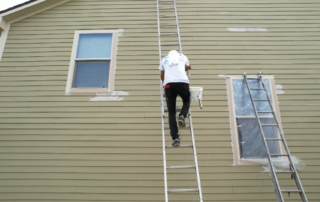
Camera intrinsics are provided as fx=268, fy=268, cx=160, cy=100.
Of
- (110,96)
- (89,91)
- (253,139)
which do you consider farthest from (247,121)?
(89,91)

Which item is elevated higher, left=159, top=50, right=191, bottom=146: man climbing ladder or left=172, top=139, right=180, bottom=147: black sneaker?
left=159, top=50, right=191, bottom=146: man climbing ladder

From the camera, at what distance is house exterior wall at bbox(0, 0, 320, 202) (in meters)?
4.21

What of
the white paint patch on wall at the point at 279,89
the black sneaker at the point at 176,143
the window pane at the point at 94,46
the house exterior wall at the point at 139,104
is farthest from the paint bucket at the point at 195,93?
the window pane at the point at 94,46

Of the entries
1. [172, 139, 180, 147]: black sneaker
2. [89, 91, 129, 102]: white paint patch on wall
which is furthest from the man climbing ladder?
[89, 91, 129, 102]: white paint patch on wall

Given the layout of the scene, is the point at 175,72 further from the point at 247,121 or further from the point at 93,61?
the point at 93,61

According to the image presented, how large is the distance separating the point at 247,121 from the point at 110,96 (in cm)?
246

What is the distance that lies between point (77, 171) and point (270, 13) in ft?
16.0

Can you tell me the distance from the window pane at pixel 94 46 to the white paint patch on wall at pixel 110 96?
88 centimetres

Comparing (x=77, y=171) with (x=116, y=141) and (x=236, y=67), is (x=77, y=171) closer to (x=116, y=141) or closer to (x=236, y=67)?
(x=116, y=141)

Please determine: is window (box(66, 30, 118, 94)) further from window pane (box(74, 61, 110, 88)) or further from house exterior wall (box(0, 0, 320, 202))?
house exterior wall (box(0, 0, 320, 202))

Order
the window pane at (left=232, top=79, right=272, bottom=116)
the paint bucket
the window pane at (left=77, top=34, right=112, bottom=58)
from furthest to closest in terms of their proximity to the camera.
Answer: the window pane at (left=77, top=34, right=112, bottom=58) → the window pane at (left=232, top=79, right=272, bottom=116) → the paint bucket

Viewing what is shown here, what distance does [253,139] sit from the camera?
453 centimetres

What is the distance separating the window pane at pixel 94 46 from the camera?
5348 millimetres

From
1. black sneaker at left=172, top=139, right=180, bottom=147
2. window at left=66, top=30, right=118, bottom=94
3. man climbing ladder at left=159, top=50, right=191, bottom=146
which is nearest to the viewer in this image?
black sneaker at left=172, top=139, right=180, bottom=147
